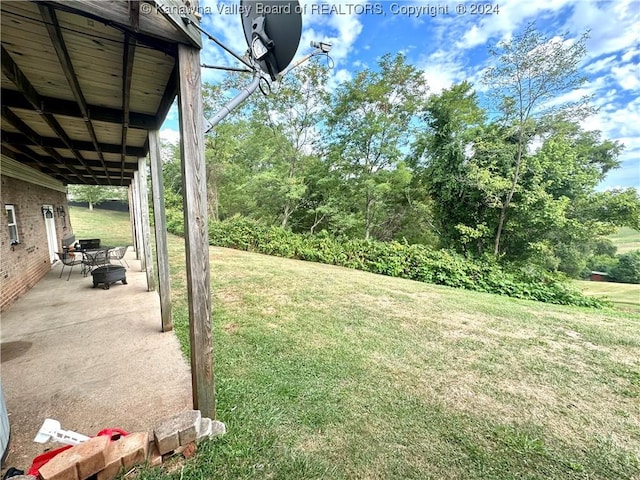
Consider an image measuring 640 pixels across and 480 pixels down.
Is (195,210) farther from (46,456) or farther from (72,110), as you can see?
(72,110)

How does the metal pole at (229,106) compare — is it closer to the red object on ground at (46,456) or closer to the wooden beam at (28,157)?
the red object on ground at (46,456)

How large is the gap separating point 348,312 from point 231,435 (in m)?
2.98

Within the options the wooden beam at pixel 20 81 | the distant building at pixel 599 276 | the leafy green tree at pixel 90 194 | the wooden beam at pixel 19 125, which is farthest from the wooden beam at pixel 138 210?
the distant building at pixel 599 276

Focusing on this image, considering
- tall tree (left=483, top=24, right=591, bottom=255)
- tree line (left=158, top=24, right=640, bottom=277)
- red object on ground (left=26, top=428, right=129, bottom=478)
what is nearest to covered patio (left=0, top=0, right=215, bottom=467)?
red object on ground (left=26, top=428, right=129, bottom=478)

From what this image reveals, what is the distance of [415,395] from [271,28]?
10.8ft

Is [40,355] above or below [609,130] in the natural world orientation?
below

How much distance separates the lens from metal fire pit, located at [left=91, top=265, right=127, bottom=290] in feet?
17.1

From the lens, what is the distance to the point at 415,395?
2.46 meters

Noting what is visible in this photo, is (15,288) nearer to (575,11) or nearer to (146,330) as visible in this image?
(146,330)

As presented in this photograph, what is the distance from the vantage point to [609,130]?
33.5 feet

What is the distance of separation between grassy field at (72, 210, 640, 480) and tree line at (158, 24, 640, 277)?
5655mm

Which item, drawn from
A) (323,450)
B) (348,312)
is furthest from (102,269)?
(323,450)

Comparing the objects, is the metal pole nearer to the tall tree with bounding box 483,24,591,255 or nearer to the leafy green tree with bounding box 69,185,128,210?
the tall tree with bounding box 483,24,591,255

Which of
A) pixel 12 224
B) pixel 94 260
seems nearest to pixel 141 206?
pixel 12 224
